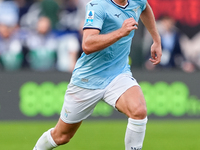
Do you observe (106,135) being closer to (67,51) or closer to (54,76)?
(54,76)

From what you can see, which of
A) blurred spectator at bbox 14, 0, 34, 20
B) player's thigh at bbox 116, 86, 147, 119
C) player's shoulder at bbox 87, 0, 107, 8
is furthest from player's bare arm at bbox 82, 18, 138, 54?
blurred spectator at bbox 14, 0, 34, 20

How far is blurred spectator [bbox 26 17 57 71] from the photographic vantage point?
36.3 ft

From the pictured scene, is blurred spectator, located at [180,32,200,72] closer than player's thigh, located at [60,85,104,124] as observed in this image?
No

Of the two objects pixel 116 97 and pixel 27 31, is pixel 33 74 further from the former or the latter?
pixel 116 97

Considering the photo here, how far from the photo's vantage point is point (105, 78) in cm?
588

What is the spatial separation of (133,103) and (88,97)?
25.1 inches

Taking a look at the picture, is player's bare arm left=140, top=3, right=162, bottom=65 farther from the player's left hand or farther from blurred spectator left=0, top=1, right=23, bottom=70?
blurred spectator left=0, top=1, right=23, bottom=70

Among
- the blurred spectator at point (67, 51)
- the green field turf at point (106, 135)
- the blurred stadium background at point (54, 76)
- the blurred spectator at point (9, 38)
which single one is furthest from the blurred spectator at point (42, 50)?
the green field turf at point (106, 135)

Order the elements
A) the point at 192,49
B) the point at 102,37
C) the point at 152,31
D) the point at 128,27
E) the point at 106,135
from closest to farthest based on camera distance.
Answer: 1. the point at 128,27
2. the point at 102,37
3. the point at 152,31
4. the point at 106,135
5. the point at 192,49

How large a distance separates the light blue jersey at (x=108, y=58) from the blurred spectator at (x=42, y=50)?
5092 mm

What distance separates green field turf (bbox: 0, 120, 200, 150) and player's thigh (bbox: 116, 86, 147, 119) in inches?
93.1

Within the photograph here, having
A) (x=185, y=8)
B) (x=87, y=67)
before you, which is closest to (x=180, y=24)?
(x=185, y=8)

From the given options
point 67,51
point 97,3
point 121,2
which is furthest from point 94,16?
point 67,51

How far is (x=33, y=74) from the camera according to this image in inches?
427
